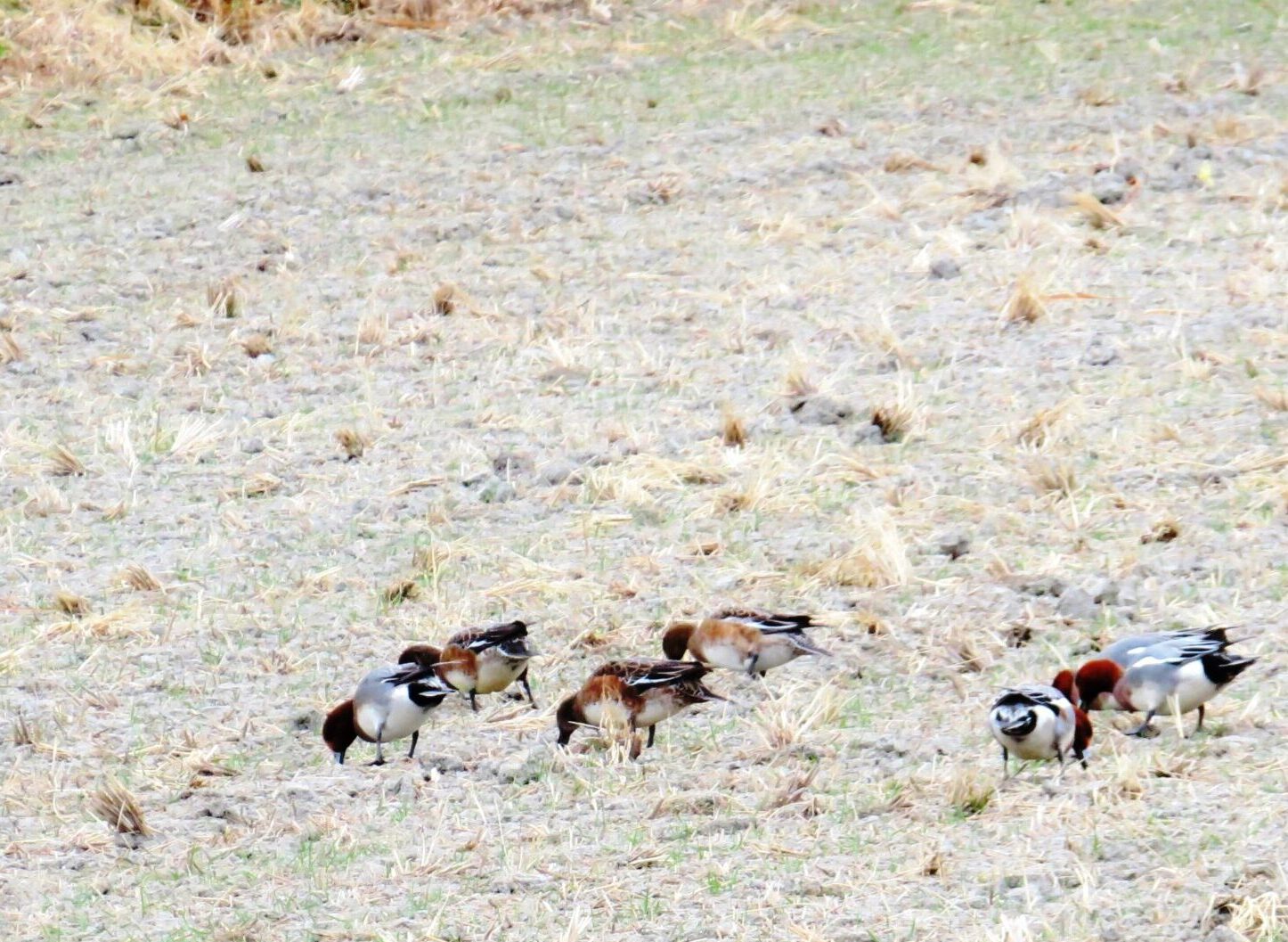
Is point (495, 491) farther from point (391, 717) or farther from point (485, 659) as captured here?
point (391, 717)

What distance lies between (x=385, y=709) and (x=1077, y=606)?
2451 millimetres

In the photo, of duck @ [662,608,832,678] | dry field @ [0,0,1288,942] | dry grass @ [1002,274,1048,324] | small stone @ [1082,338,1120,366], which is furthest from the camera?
dry grass @ [1002,274,1048,324]

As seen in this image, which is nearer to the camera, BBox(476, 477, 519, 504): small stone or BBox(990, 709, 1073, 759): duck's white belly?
BBox(990, 709, 1073, 759): duck's white belly

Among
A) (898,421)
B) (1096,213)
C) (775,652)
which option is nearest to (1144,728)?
(775,652)

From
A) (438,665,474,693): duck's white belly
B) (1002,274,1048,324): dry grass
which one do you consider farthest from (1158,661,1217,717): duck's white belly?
(1002,274,1048,324): dry grass

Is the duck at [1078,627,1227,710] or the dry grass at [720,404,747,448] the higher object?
the duck at [1078,627,1227,710]

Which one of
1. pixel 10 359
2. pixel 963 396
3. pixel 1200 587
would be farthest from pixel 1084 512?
pixel 10 359

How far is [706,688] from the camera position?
21.1 ft

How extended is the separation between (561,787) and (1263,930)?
6.90 ft

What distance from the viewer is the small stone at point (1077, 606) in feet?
23.2

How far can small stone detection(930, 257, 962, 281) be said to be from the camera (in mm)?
11023

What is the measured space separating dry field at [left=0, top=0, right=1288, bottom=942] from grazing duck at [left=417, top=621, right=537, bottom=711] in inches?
6.7

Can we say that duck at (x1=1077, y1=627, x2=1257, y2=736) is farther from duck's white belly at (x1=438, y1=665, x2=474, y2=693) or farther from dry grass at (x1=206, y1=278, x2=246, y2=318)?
dry grass at (x1=206, y1=278, x2=246, y2=318)

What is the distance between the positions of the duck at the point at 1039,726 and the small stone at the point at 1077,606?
133 cm
